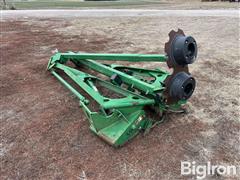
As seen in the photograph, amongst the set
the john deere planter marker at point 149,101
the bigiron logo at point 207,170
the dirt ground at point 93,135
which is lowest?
the bigiron logo at point 207,170

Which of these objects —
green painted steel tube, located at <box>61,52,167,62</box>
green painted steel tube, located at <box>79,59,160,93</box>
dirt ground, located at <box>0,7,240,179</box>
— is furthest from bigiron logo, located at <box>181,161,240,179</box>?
green painted steel tube, located at <box>61,52,167,62</box>

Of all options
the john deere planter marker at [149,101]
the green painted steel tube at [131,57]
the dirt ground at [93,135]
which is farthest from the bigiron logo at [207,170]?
the green painted steel tube at [131,57]

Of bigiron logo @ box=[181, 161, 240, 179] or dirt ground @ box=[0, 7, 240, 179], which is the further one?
dirt ground @ box=[0, 7, 240, 179]

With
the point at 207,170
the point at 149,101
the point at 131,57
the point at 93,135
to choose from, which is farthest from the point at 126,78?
the point at 207,170

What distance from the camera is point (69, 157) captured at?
264 centimetres

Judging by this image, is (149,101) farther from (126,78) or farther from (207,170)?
(207,170)

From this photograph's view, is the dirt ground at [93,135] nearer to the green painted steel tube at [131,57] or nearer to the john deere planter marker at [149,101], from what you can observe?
the john deere planter marker at [149,101]

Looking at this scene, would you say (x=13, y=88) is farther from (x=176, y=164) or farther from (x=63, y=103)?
(x=176, y=164)

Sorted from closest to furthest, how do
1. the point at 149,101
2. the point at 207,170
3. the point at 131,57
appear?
the point at 207,170 → the point at 149,101 → the point at 131,57

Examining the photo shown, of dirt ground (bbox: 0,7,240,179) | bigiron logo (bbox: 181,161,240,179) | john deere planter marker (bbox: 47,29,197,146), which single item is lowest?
bigiron logo (bbox: 181,161,240,179)

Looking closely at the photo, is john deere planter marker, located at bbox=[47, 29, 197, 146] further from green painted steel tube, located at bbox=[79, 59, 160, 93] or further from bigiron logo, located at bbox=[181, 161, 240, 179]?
bigiron logo, located at bbox=[181, 161, 240, 179]

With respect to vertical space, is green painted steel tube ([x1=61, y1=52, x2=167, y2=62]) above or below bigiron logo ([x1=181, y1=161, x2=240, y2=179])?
above

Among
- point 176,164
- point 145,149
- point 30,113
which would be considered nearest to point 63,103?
point 30,113

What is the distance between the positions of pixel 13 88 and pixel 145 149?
2.54 meters
